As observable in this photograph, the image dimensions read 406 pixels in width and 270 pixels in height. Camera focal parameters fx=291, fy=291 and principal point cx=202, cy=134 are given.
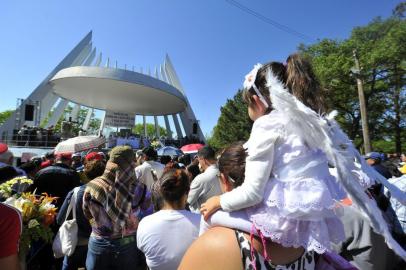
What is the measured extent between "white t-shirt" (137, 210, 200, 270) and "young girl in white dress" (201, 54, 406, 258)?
134 cm

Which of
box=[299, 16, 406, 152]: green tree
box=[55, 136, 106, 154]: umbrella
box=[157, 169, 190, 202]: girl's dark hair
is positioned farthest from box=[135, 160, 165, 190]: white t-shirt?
box=[299, 16, 406, 152]: green tree

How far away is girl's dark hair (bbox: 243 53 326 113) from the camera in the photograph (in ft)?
4.44

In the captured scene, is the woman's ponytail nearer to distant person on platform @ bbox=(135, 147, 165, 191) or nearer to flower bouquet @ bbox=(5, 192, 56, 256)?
flower bouquet @ bbox=(5, 192, 56, 256)

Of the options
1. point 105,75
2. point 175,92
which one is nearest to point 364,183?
point 105,75

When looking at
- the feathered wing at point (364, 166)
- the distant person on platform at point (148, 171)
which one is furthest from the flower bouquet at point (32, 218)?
the distant person on platform at point (148, 171)

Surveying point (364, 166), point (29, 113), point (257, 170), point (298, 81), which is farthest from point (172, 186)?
point (29, 113)

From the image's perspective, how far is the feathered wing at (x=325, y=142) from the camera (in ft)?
3.82

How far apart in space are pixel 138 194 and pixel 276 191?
2.45 m

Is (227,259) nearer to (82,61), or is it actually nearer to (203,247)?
(203,247)

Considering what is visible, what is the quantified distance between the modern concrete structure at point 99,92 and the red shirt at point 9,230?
68.6 ft

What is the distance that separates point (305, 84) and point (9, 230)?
1677 mm

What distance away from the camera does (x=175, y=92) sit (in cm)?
2553

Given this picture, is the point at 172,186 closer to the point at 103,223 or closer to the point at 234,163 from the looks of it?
the point at 103,223

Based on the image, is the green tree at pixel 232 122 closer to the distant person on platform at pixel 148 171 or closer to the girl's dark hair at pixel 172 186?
the distant person on platform at pixel 148 171
